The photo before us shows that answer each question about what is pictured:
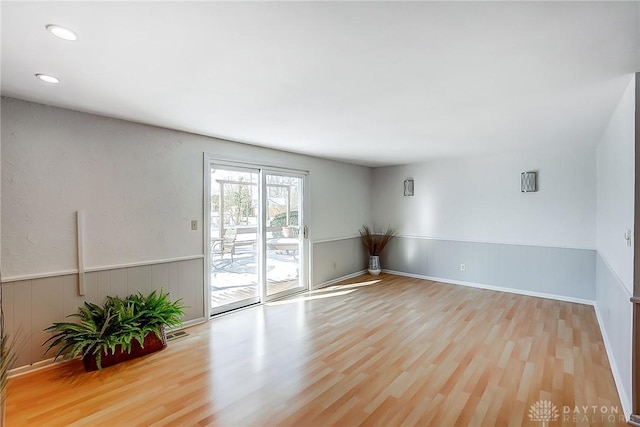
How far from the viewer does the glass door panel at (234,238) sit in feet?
13.4

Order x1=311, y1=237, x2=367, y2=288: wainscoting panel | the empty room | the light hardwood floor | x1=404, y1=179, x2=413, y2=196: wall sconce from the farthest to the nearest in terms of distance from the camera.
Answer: x1=404, y1=179, x2=413, y2=196: wall sconce, x1=311, y1=237, x2=367, y2=288: wainscoting panel, the light hardwood floor, the empty room

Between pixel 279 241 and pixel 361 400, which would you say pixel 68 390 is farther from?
pixel 279 241

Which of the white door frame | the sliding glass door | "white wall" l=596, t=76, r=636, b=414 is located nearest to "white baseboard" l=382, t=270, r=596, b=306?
"white wall" l=596, t=76, r=636, b=414

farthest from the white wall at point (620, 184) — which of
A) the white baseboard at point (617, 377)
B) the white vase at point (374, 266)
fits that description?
the white vase at point (374, 266)

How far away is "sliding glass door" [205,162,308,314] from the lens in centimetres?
412

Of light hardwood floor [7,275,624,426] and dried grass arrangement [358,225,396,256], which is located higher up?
dried grass arrangement [358,225,396,256]

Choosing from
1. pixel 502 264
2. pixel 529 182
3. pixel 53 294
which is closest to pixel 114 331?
pixel 53 294

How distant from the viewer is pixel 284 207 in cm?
499

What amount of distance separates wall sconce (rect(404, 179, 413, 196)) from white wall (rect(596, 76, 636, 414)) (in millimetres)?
3108

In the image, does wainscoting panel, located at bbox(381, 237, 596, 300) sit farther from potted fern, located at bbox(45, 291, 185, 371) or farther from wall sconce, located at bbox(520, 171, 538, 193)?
potted fern, located at bbox(45, 291, 185, 371)

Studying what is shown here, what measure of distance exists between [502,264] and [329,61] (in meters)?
4.84

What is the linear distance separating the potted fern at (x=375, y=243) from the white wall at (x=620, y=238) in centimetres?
360

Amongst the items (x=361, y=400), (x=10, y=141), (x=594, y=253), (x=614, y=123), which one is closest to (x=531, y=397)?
(x=361, y=400)

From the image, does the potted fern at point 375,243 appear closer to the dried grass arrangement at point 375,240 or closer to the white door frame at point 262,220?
the dried grass arrangement at point 375,240
